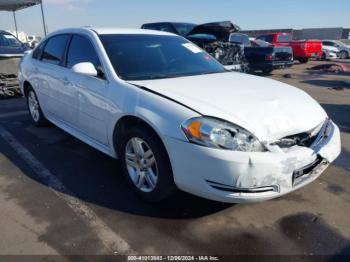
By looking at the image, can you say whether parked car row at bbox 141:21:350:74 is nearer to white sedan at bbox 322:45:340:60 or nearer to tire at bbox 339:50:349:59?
white sedan at bbox 322:45:340:60

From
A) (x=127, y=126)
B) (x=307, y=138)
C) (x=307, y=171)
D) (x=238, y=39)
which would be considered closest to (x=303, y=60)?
(x=238, y=39)

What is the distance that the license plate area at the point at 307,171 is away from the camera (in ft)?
8.75

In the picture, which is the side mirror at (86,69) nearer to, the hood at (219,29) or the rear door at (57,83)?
the rear door at (57,83)

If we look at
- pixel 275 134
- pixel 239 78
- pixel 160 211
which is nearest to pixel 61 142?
pixel 160 211

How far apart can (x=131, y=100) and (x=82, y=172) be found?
1314 mm

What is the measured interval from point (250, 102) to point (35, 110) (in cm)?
405

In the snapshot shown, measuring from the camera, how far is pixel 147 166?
3.09 m

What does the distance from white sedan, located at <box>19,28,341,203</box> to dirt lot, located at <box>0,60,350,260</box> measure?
0.30 metres

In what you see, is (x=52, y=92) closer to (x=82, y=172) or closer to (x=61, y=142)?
(x=61, y=142)

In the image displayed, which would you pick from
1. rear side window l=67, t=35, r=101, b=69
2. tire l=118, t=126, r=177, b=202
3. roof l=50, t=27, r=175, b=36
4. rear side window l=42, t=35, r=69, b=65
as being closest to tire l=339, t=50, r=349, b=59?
roof l=50, t=27, r=175, b=36

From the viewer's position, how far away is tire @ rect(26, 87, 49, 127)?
5.40 m

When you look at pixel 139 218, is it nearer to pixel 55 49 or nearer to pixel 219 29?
pixel 55 49

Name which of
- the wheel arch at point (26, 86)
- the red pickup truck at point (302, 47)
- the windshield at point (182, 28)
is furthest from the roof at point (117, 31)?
the red pickup truck at point (302, 47)

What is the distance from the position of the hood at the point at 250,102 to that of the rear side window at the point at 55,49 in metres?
1.72
